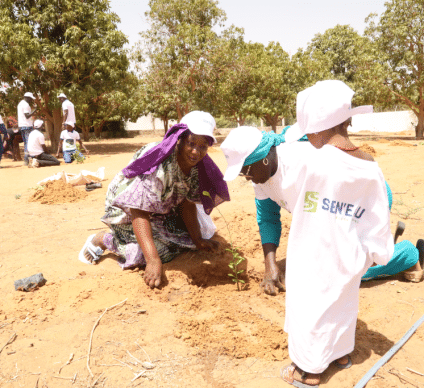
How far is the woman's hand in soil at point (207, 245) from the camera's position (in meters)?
3.26

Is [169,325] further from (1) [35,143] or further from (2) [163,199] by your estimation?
(1) [35,143]

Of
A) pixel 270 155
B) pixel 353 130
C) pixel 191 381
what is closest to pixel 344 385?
pixel 191 381

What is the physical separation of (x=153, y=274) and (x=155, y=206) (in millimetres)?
523

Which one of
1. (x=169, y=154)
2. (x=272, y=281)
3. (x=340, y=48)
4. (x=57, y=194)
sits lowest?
(x=272, y=281)

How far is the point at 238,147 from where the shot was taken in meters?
2.08

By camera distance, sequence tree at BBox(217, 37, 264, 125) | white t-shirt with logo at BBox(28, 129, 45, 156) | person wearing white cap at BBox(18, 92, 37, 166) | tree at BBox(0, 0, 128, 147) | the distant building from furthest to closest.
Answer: the distant building → tree at BBox(217, 37, 264, 125) → tree at BBox(0, 0, 128, 147) → person wearing white cap at BBox(18, 92, 37, 166) → white t-shirt with logo at BBox(28, 129, 45, 156)

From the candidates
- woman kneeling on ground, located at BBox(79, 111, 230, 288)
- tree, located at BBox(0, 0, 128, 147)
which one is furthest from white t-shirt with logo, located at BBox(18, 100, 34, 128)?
woman kneeling on ground, located at BBox(79, 111, 230, 288)

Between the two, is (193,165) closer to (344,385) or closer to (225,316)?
(225,316)

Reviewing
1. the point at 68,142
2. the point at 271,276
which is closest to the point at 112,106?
the point at 68,142

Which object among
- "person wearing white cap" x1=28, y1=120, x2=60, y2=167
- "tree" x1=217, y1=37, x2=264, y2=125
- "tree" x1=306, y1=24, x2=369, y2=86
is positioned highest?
"tree" x1=306, y1=24, x2=369, y2=86

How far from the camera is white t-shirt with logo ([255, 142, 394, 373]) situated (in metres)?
1.56

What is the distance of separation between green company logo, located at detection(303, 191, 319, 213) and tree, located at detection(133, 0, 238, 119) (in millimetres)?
14239

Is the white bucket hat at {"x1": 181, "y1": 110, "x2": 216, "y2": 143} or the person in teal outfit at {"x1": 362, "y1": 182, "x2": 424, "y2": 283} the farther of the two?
the person in teal outfit at {"x1": 362, "y1": 182, "x2": 424, "y2": 283}

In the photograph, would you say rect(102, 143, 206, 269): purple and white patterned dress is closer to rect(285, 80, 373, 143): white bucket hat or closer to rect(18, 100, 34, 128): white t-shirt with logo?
rect(285, 80, 373, 143): white bucket hat
